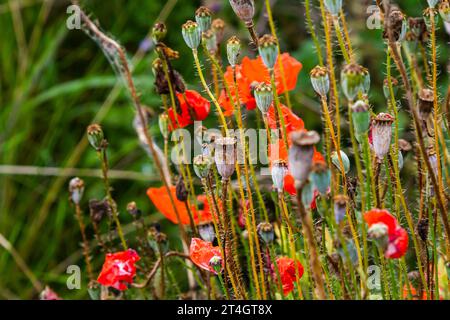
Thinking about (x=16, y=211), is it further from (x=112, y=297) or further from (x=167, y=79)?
(x=167, y=79)

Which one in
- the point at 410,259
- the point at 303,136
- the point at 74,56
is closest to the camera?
the point at 303,136

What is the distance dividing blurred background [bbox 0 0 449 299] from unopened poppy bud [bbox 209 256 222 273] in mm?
721

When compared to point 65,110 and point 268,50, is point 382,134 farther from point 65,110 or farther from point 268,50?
point 65,110

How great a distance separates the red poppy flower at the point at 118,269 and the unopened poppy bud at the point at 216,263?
142 millimetres

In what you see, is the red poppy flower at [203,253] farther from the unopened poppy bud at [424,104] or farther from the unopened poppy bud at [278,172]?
the unopened poppy bud at [424,104]

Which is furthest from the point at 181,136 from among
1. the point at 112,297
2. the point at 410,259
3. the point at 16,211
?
the point at 16,211

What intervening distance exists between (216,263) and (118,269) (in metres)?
0.16

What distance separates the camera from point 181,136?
33.2 inches

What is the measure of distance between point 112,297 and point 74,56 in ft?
3.69

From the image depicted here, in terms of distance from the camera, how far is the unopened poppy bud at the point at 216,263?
730 millimetres

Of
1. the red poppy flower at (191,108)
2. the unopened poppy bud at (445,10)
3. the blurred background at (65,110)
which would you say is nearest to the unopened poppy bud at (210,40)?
the red poppy flower at (191,108)

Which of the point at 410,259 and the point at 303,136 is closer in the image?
the point at 303,136

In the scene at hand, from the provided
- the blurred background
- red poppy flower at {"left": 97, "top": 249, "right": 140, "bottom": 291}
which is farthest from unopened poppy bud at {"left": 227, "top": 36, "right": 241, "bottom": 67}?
the blurred background

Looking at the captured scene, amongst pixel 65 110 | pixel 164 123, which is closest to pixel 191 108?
pixel 164 123
